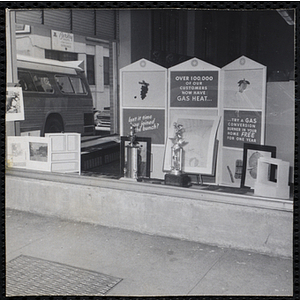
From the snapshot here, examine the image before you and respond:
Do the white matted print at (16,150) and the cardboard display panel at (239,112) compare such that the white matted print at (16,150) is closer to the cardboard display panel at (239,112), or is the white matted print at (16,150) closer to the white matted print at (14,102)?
the white matted print at (14,102)

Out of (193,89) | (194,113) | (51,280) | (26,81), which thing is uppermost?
(26,81)

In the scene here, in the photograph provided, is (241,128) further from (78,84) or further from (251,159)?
(78,84)

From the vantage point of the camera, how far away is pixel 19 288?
3.85m

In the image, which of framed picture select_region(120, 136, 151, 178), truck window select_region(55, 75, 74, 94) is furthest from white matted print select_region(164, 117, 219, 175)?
truck window select_region(55, 75, 74, 94)

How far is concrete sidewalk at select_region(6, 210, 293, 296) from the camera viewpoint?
3834 millimetres

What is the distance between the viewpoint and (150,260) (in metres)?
4.35

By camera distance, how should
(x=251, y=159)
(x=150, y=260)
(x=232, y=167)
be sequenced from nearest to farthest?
1. (x=150, y=260)
2. (x=251, y=159)
3. (x=232, y=167)

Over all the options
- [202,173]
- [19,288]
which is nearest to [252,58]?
[202,173]

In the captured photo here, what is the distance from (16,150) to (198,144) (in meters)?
2.15

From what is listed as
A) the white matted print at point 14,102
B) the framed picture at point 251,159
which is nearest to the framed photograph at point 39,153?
the white matted print at point 14,102

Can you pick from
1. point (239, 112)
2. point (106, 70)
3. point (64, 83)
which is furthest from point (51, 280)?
point (239, 112)

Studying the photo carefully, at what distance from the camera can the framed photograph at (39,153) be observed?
5.31 m

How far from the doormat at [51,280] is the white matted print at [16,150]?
58.3 inches

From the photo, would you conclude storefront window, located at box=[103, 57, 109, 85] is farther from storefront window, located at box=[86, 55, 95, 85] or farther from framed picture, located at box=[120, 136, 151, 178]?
framed picture, located at box=[120, 136, 151, 178]
